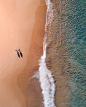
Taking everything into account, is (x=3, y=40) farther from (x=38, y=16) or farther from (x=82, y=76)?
(x=82, y=76)

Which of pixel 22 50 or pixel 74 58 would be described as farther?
pixel 22 50

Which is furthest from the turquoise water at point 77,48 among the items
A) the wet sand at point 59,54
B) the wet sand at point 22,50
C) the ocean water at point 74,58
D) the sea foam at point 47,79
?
the wet sand at point 22,50

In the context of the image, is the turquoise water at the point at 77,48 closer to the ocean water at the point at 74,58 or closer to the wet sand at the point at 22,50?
the ocean water at the point at 74,58

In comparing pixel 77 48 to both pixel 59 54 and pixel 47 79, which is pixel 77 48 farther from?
pixel 47 79

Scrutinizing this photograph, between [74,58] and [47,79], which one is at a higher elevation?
[74,58]

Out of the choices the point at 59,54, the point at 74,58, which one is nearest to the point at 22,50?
the point at 59,54

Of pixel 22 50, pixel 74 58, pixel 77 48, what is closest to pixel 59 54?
pixel 74 58

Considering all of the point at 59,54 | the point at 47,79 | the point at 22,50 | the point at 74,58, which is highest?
the point at 22,50

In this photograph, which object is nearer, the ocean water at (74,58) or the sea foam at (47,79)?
the ocean water at (74,58)
